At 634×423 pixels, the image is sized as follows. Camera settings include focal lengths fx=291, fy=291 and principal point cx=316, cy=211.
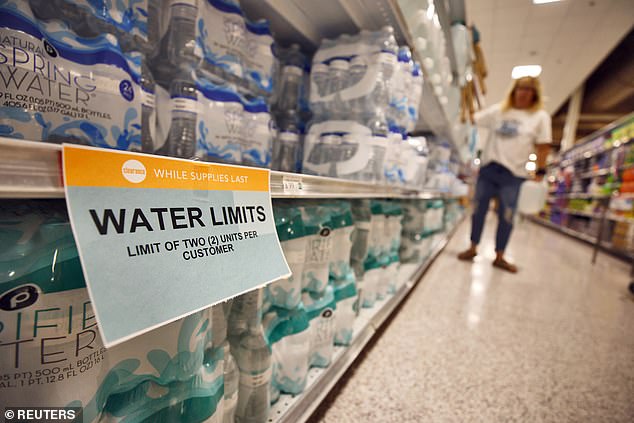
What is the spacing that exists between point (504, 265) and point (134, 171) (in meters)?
3.01

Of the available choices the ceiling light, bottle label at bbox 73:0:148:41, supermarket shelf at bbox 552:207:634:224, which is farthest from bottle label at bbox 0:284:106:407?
the ceiling light

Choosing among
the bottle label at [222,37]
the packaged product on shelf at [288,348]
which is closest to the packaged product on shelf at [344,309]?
the packaged product on shelf at [288,348]

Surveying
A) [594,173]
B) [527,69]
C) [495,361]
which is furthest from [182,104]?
[527,69]

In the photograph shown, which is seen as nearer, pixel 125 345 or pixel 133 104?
pixel 125 345

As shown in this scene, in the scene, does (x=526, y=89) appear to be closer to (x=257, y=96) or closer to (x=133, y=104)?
(x=257, y=96)

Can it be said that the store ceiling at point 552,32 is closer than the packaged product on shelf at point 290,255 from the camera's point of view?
No

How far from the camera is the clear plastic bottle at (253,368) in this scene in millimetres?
585

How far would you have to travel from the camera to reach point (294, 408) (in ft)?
2.19

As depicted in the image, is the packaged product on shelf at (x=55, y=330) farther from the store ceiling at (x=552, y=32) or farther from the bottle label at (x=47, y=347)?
the store ceiling at (x=552, y=32)

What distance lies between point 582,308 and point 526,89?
6.00 feet

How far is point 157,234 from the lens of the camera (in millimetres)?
322

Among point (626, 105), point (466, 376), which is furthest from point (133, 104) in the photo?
point (626, 105)

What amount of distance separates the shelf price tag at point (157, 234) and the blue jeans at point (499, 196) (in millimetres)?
2848

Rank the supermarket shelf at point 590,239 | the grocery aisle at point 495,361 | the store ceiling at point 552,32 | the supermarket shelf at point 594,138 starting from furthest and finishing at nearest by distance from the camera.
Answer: the store ceiling at point 552,32 < the supermarket shelf at point 594,138 < the supermarket shelf at point 590,239 < the grocery aisle at point 495,361
